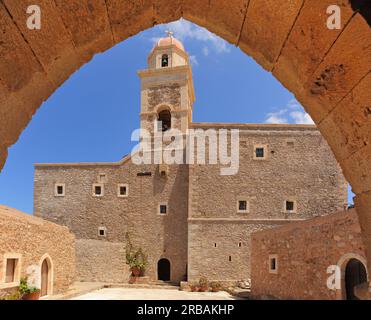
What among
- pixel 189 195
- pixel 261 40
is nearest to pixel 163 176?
pixel 189 195

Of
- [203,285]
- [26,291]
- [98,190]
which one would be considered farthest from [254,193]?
[26,291]

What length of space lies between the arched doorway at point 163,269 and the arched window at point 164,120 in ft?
28.4

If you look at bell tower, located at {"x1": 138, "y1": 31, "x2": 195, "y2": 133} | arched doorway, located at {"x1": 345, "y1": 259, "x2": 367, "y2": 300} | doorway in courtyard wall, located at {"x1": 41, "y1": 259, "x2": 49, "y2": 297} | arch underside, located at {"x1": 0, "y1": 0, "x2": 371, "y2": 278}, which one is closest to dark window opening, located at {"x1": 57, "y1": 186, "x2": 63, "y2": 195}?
bell tower, located at {"x1": 138, "y1": 31, "x2": 195, "y2": 133}

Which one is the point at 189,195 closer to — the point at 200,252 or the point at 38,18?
the point at 200,252

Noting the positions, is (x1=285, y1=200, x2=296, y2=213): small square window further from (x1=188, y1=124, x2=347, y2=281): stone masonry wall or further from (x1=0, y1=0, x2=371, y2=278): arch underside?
(x1=0, y1=0, x2=371, y2=278): arch underside

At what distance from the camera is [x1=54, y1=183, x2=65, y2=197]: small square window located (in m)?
23.4

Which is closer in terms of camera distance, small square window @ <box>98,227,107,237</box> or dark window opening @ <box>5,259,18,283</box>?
dark window opening @ <box>5,259,18,283</box>

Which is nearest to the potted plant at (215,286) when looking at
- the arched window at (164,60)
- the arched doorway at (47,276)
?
the arched doorway at (47,276)

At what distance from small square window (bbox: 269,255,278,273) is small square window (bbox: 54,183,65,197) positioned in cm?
1521

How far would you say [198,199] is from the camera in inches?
836

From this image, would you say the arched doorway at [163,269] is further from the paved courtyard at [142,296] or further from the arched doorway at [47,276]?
the arched doorway at [47,276]

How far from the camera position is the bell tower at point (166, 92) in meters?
24.3

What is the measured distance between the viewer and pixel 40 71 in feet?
7.04
